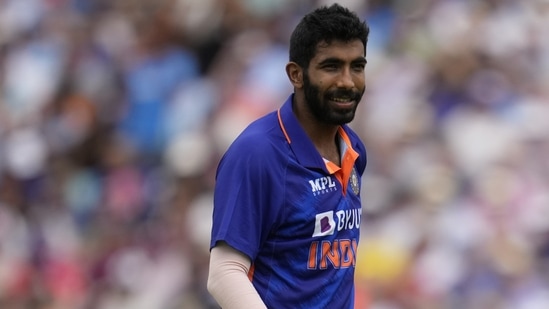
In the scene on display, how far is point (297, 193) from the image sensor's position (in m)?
4.74

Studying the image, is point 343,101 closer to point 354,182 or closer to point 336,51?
point 336,51

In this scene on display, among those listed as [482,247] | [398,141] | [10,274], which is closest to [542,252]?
[482,247]

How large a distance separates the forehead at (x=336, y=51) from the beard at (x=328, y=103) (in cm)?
9

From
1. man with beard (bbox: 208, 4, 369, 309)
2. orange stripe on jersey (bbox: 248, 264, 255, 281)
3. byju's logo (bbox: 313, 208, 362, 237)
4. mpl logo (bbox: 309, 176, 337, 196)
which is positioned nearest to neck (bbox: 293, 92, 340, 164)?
man with beard (bbox: 208, 4, 369, 309)

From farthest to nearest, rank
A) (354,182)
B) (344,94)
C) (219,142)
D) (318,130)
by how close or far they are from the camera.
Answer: (219,142)
(354,182)
(318,130)
(344,94)

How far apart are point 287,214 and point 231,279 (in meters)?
0.32

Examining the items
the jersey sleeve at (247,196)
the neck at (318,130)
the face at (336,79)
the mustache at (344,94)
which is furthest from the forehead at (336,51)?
the jersey sleeve at (247,196)

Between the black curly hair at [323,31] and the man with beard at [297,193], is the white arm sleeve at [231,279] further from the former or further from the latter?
the black curly hair at [323,31]

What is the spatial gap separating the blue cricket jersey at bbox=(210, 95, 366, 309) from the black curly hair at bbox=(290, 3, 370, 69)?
0.25 m

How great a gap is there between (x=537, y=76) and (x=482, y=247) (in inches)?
60.1

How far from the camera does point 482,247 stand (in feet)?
28.0

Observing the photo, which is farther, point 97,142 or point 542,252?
point 97,142

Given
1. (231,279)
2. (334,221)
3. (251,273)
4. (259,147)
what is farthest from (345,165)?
(231,279)

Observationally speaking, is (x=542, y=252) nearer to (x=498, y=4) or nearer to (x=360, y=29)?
(x=498, y=4)
